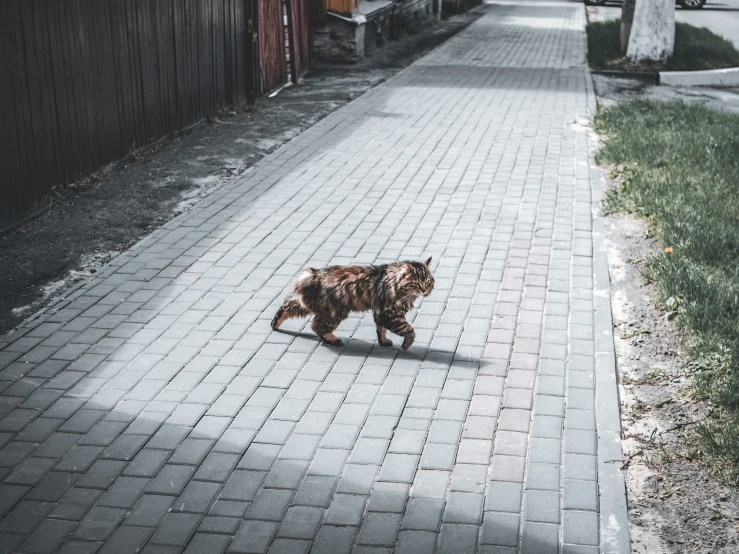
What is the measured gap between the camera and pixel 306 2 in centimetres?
1805

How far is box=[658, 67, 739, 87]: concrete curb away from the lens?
57.9 ft

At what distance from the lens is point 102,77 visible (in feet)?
33.2

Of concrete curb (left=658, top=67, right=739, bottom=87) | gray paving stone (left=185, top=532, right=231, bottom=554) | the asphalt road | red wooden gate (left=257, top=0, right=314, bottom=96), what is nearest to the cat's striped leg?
gray paving stone (left=185, top=532, right=231, bottom=554)

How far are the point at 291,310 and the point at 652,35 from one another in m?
15.3

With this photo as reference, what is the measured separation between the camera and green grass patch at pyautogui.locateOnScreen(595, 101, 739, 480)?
17.6 feet

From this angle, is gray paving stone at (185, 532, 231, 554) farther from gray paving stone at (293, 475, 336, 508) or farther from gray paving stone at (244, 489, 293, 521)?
gray paving stone at (293, 475, 336, 508)

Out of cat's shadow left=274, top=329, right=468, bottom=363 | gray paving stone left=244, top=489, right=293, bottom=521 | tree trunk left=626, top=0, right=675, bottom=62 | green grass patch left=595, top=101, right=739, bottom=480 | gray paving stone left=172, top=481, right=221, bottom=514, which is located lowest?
cat's shadow left=274, top=329, right=468, bottom=363

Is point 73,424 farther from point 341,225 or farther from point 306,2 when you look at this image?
point 306,2

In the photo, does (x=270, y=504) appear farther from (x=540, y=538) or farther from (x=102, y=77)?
(x=102, y=77)

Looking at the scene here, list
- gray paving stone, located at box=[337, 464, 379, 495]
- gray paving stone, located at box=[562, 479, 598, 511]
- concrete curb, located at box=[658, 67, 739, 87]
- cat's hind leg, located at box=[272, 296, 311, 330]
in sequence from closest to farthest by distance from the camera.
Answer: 1. gray paving stone, located at box=[562, 479, 598, 511]
2. gray paving stone, located at box=[337, 464, 379, 495]
3. cat's hind leg, located at box=[272, 296, 311, 330]
4. concrete curb, located at box=[658, 67, 739, 87]

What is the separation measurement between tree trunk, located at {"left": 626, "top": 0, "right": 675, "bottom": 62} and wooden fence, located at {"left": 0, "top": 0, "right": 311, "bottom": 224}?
346 inches

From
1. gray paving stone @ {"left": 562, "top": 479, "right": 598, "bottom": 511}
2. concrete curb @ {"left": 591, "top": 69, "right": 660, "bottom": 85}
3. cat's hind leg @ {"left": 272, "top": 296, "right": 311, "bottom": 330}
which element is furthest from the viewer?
concrete curb @ {"left": 591, "top": 69, "right": 660, "bottom": 85}

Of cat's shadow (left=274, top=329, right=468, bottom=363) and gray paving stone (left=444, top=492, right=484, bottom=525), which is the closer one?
gray paving stone (left=444, top=492, right=484, bottom=525)

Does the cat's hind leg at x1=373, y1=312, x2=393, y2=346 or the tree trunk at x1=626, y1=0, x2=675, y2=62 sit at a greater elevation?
the tree trunk at x1=626, y1=0, x2=675, y2=62
